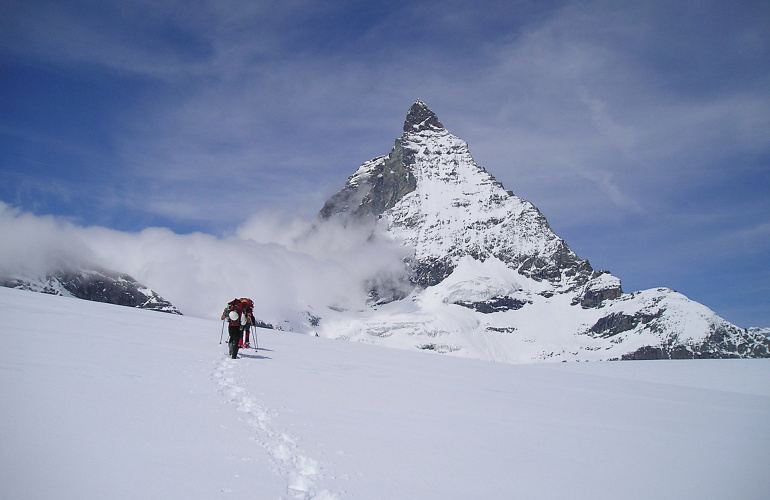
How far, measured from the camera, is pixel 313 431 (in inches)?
333

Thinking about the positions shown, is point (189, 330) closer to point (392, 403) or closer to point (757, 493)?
point (392, 403)

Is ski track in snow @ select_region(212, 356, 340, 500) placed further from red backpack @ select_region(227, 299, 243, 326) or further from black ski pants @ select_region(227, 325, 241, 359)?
red backpack @ select_region(227, 299, 243, 326)

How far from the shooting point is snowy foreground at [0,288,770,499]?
19.5ft

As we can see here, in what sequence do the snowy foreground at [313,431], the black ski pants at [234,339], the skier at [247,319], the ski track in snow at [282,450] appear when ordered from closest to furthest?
the snowy foreground at [313,431] < the ski track in snow at [282,450] < the black ski pants at [234,339] < the skier at [247,319]

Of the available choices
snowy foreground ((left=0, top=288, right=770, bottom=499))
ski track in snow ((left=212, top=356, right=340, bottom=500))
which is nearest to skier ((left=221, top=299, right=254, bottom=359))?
snowy foreground ((left=0, top=288, right=770, bottom=499))

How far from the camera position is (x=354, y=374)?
15633 millimetres

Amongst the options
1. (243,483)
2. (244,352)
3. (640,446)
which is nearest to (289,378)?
(244,352)

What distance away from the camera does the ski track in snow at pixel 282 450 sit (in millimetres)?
6188

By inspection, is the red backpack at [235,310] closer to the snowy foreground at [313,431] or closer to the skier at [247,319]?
the skier at [247,319]

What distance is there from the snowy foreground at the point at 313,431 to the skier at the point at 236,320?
639 mm

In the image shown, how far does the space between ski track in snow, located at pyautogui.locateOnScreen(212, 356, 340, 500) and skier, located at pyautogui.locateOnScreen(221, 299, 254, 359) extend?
5641 mm

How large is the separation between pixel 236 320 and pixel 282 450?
1098cm

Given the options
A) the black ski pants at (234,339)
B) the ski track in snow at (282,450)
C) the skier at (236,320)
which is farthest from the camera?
the skier at (236,320)

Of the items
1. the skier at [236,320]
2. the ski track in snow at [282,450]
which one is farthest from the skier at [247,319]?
the ski track in snow at [282,450]
